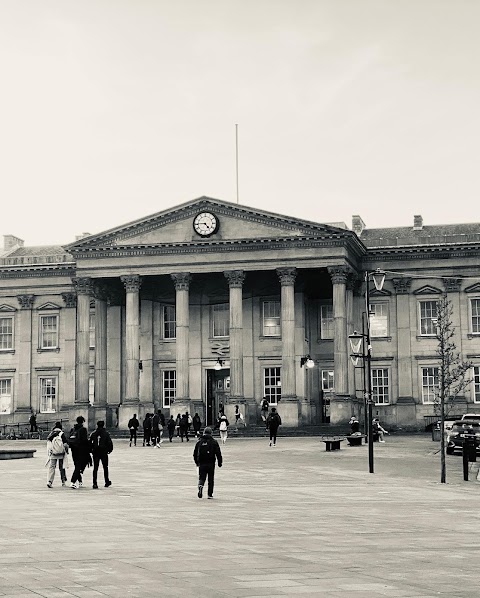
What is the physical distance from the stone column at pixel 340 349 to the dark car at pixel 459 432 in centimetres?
1728

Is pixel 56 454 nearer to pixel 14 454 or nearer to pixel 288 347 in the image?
pixel 14 454

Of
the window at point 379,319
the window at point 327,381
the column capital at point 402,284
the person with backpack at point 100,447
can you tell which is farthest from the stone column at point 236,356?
the person with backpack at point 100,447

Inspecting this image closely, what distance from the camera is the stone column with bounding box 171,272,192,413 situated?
6047 centimetres

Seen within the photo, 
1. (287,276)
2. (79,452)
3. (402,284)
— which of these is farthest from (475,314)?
(79,452)

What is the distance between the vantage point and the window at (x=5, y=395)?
70.1 m

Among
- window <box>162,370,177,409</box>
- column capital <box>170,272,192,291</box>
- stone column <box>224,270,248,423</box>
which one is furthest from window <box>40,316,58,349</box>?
stone column <box>224,270,248,423</box>

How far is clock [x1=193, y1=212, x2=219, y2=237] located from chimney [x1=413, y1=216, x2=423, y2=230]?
15.4 m

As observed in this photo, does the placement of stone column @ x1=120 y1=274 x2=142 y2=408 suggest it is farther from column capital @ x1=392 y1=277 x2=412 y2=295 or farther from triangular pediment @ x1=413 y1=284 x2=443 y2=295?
triangular pediment @ x1=413 y1=284 x2=443 y2=295

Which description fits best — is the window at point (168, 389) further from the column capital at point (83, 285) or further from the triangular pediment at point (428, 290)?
the triangular pediment at point (428, 290)

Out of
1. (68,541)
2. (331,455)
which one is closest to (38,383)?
(331,455)

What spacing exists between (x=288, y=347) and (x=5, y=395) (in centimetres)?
2217

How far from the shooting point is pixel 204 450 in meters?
22.8

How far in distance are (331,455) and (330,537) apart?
24.0 meters

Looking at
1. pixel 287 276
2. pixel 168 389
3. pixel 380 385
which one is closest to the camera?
pixel 287 276
